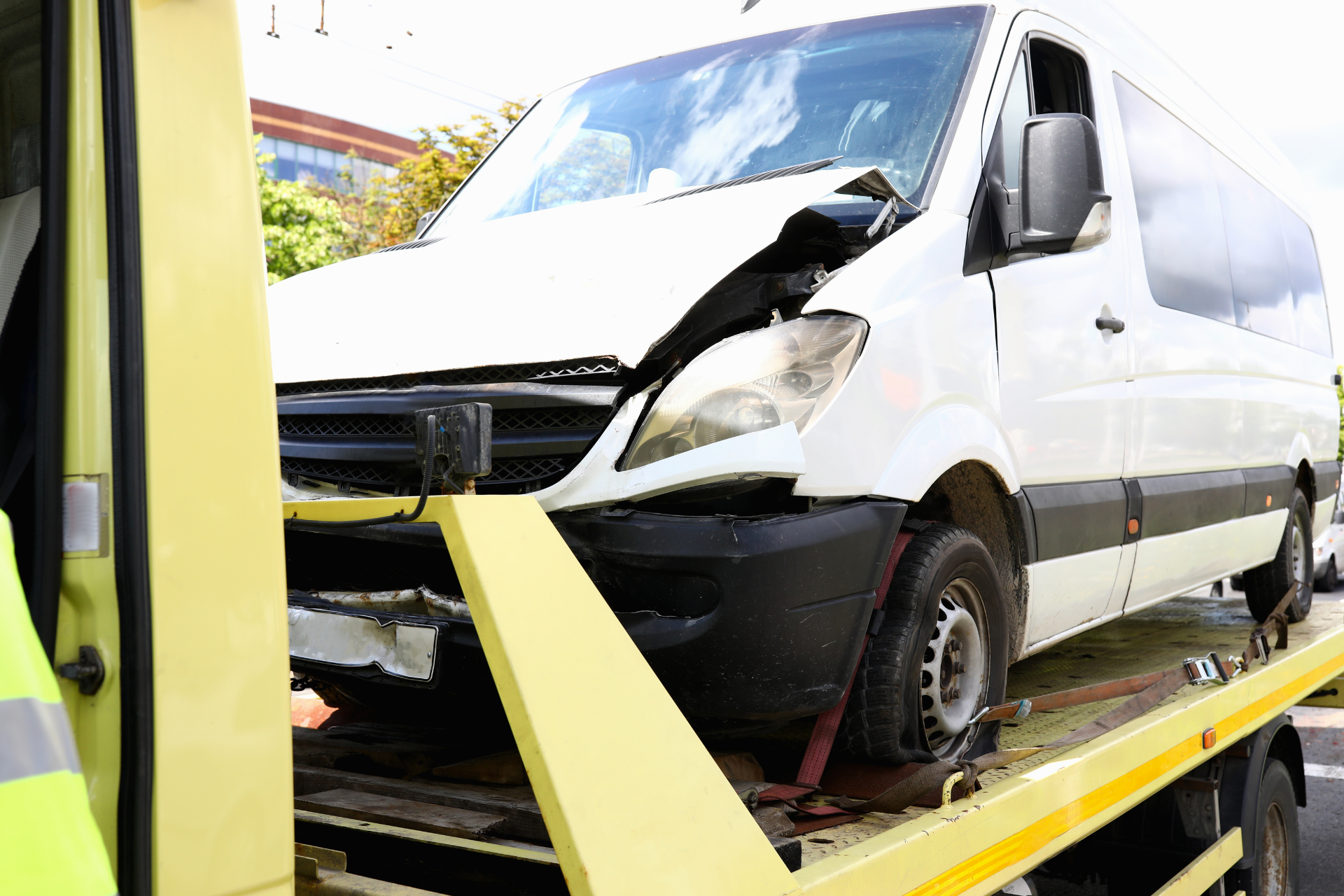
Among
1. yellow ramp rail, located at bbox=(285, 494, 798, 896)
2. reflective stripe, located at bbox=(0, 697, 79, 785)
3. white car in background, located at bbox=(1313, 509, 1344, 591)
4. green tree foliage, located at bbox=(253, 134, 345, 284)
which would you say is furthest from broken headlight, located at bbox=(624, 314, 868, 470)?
green tree foliage, located at bbox=(253, 134, 345, 284)

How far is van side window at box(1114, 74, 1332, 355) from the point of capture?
4023mm

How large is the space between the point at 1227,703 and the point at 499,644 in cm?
292

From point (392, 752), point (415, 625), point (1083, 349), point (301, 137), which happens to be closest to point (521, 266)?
point (415, 625)

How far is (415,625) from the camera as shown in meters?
2.11

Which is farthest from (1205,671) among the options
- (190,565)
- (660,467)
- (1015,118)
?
(190,565)

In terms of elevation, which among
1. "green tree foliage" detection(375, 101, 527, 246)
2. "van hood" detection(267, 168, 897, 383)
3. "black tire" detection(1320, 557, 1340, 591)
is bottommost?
"black tire" detection(1320, 557, 1340, 591)

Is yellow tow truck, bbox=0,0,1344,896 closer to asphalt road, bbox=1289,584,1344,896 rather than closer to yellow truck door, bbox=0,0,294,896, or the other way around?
yellow truck door, bbox=0,0,294,896

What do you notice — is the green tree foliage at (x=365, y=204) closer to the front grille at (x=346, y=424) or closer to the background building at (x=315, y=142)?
the front grille at (x=346, y=424)

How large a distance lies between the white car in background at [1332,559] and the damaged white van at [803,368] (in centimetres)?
1106

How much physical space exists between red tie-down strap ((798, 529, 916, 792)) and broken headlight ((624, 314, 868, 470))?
0.43m

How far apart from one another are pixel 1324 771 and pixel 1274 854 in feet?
12.3

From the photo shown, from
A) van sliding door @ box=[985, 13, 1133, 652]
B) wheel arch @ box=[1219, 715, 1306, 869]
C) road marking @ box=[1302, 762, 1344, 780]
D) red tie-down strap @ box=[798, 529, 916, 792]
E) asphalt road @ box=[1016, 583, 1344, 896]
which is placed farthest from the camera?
road marking @ box=[1302, 762, 1344, 780]

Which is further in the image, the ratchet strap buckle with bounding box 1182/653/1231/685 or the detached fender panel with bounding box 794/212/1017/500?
the ratchet strap buckle with bounding box 1182/653/1231/685

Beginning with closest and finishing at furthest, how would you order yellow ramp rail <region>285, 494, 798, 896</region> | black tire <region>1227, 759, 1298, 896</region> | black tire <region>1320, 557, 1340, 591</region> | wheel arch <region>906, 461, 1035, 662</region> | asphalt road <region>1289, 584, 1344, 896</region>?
yellow ramp rail <region>285, 494, 798, 896</region> < wheel arch <region>906, 461, 1035, 662</region> < black tire <region>1227, 759, 1298, 896</region> < asphalt road <region>1289, 584, 1344, 896</region> < black tire <region>1320, 557, 1340, 591</region>
